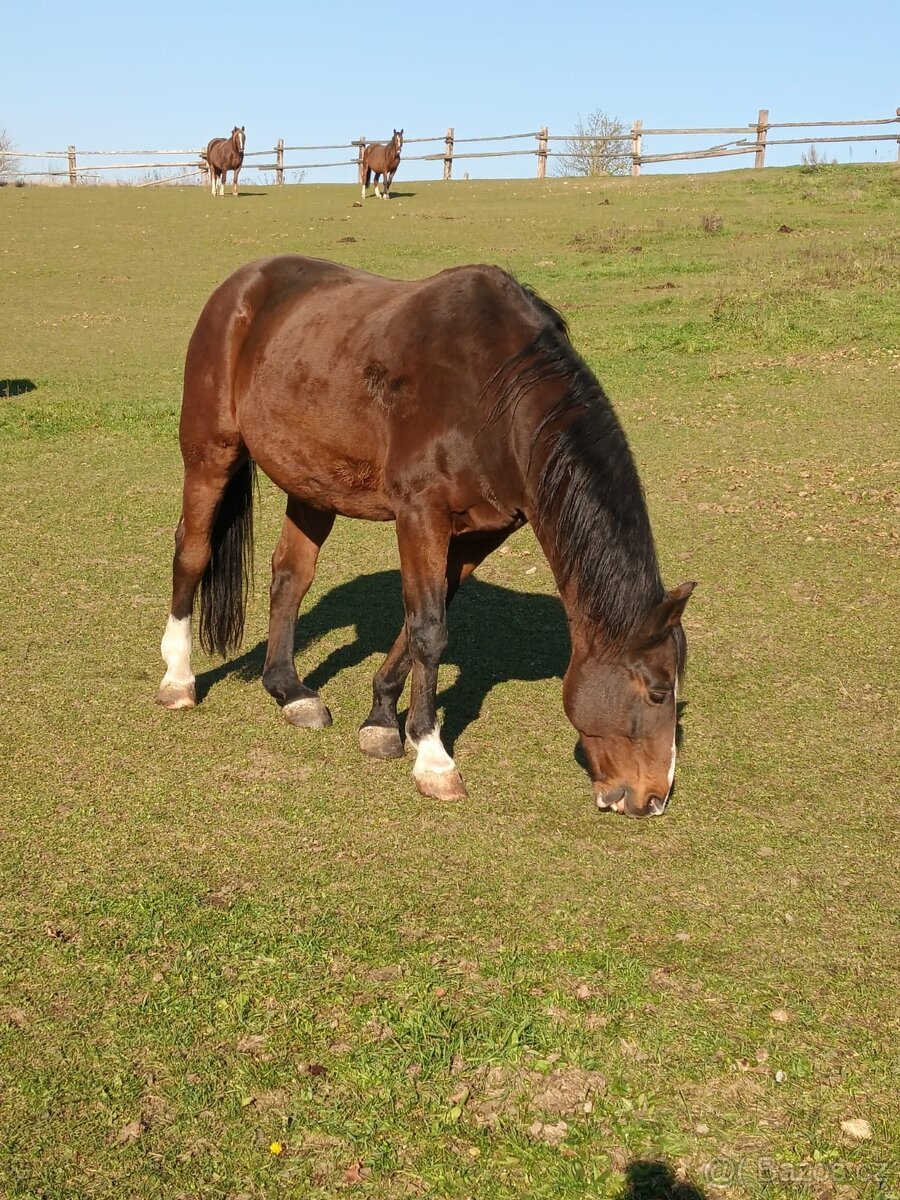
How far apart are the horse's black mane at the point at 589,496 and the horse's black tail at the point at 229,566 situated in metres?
1.87

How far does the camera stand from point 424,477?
468 cm

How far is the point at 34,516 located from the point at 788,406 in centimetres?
718

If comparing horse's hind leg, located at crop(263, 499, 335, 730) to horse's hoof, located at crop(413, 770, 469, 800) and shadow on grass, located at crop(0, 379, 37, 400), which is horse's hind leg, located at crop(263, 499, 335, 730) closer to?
horse's hoof, located at crop(413, 770, 469, 800)

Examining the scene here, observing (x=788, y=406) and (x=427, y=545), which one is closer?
(x=427, y=545)

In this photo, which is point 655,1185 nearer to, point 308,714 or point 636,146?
point 308,714

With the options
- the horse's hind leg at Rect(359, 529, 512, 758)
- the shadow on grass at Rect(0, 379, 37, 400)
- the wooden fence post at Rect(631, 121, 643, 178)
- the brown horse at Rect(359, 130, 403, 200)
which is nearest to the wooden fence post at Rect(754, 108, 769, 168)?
the wooden fence post at Rect(631, 121, 643, 178)

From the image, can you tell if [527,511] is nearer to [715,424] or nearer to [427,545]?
[427,545]

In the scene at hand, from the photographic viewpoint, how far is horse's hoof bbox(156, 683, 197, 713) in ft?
18.3

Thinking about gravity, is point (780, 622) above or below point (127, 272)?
below

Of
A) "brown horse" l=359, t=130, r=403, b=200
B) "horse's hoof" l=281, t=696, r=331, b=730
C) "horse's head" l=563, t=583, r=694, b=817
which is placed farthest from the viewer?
"brown horse" l=359, t=130, r=403, b=200

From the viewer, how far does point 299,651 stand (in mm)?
6516

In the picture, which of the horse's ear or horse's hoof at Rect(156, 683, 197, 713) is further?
horse's hoof at Rect(156, 683, 197, 713)

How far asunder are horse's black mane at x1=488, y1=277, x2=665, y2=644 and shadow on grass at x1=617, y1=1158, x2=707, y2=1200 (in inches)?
72.5

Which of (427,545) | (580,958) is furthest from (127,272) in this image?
(580,958)
